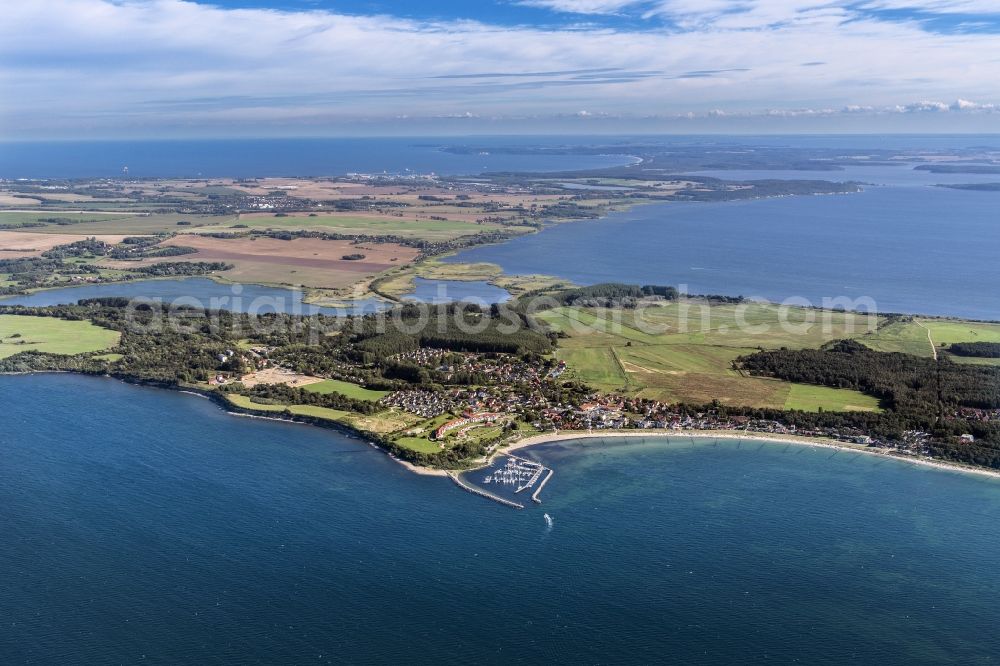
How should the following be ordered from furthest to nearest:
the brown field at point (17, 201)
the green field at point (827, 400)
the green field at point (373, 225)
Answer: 1. the brown field at point (17, 201)
2. the green field at point (373, 225)
3. the green field at point (827, 400)

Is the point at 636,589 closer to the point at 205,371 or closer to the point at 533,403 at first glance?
the point at 533,403

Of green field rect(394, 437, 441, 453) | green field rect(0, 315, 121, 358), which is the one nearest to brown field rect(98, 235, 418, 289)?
green field rect(0, 315, 121, 358)

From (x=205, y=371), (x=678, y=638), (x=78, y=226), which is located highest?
(x=78, y=226)

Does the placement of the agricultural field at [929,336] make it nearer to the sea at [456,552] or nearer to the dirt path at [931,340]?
the dirt path at [931,340]

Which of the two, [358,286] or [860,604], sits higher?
[358,286]

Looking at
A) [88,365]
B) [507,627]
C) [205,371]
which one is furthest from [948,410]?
[88,365]

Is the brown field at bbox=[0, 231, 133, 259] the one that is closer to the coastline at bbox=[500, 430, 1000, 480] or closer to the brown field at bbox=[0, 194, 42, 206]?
the brown field at bbox=[0, 194, 42, 206]

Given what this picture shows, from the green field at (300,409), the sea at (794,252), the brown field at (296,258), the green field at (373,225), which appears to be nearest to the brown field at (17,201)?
the green field at (373,225)
